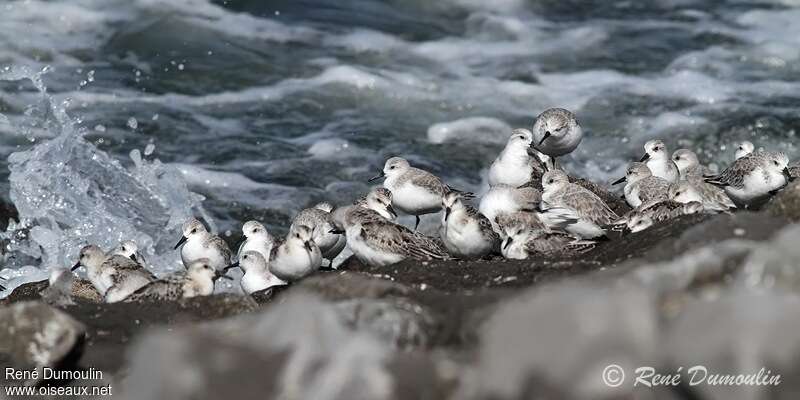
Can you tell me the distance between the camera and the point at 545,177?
38.1ft

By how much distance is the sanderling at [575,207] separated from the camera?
10.8 metres

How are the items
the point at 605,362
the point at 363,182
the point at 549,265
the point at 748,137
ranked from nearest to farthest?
1. the point at 605,362
2. the point at 549,265
3. the point at 363,182
4. the point at 748,137

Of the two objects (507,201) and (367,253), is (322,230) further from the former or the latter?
(507,201)

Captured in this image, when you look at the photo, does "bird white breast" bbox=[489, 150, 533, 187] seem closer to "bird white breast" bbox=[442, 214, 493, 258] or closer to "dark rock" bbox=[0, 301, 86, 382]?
"bird white breast" bbox=[442, 214, 493, 258]

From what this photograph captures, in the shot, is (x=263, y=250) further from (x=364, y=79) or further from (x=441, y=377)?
(x=364, y=79)

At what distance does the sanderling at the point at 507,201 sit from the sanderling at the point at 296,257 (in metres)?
1.60

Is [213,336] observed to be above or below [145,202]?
above

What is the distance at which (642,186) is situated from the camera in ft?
39.2

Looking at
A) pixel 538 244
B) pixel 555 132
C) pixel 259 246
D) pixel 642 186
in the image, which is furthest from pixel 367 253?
pixel 555 132

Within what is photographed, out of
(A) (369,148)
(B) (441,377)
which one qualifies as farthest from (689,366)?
(A) (369,148)

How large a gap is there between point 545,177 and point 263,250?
8.27 feet

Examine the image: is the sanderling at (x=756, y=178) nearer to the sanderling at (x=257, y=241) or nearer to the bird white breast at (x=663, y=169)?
the bird white breast at (x=663, y=169)

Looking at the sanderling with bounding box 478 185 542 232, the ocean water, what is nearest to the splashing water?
the ocean water

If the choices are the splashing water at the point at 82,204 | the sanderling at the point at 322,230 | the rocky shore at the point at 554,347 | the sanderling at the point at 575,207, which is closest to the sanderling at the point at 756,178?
the sanderling at the point at 575,207
